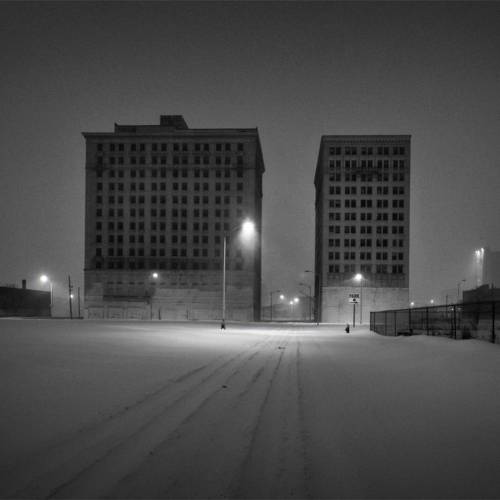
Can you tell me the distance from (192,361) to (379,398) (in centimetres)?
651

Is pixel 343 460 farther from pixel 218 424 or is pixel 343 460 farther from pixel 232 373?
pixel 232 373

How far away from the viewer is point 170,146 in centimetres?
11594

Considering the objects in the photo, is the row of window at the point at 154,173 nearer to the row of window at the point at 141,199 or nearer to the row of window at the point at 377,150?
the row of window at the point at 141,199

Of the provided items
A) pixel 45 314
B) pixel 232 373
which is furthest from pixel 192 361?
pixel 45 314

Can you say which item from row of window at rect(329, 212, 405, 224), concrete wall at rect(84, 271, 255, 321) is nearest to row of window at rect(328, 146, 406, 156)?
row of window at rect(329, 212, 405, 224)

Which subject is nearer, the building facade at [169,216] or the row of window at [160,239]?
the building facade at [169,216]

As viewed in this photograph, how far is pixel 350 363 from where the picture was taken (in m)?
15.2

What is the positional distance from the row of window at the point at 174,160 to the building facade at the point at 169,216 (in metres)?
0.24

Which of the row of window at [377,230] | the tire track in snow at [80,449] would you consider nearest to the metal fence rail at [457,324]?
the tire track in snow at [80,449]

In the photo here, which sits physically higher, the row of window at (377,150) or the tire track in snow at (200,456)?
the row of window at (377,150)

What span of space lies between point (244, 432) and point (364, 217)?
110m

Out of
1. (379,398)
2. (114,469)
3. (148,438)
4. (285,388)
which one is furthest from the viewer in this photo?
(285,388)

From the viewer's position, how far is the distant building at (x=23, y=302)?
9012 centimetres

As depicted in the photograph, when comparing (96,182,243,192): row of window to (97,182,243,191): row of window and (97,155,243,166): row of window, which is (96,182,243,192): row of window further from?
(97,155,243,166): row of window
